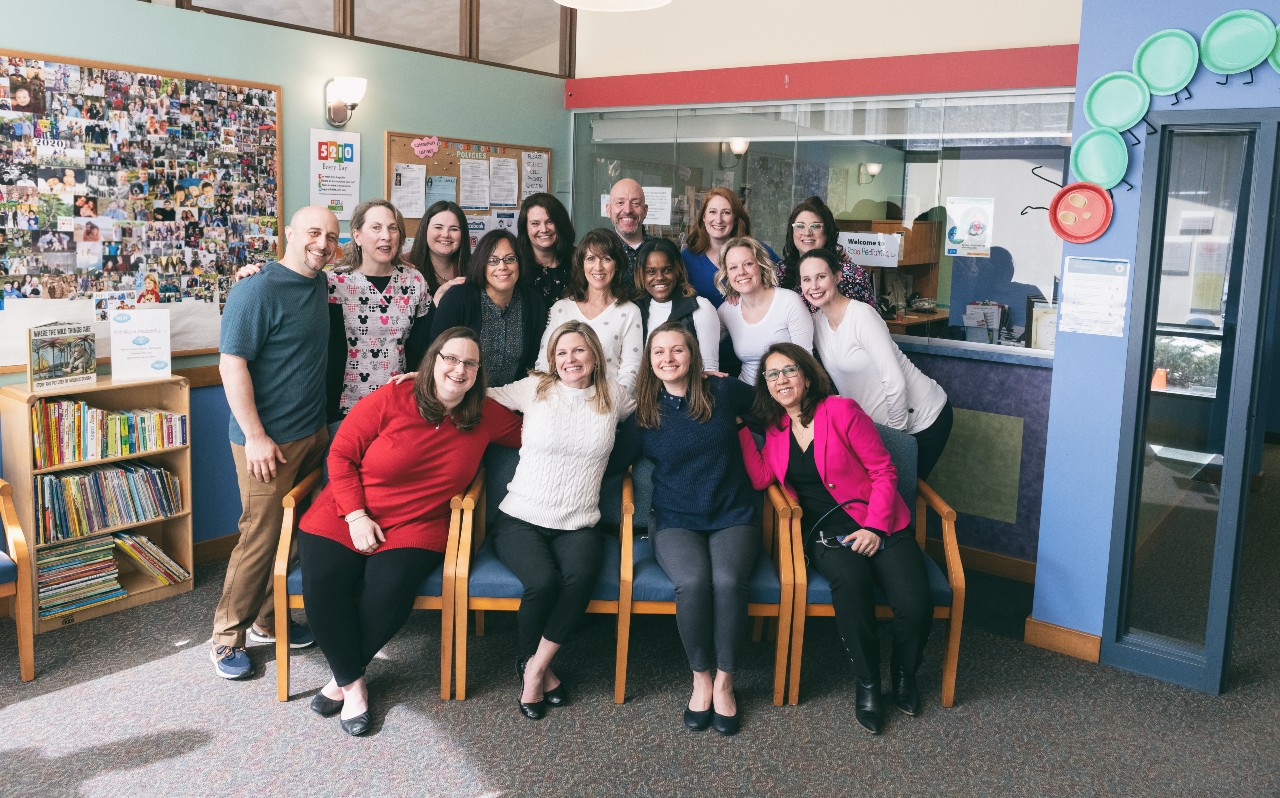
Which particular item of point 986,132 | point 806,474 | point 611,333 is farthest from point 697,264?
point 986,132

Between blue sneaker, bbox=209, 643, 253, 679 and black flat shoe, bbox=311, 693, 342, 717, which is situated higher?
blue sneaker, bbox=209, 643, 253, 679

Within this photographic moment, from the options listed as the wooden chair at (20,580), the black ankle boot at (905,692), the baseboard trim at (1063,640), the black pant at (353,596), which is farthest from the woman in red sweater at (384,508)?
the baseboard trim at (1063,640)

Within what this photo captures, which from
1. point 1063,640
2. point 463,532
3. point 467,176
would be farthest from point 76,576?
point 1063,640

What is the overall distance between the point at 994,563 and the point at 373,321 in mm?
3039

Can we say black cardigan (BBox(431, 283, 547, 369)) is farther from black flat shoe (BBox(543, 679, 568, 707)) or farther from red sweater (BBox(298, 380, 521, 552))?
black flat shoe (BBox(543, 679, 568, 707))

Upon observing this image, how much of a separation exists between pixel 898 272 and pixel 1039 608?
1746mm

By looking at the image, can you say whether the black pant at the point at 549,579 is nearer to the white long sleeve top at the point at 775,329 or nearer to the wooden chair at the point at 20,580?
the white long sleeve top at the point at 775,329

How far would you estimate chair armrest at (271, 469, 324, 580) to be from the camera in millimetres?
3279

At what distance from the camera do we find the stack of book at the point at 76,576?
388 centimetres

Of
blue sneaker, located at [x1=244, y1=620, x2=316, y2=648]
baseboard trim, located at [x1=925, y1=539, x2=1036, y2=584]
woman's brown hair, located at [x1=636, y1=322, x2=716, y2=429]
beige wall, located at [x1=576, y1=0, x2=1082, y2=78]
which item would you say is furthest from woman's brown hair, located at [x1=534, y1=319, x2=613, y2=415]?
beige wall, located at [x1=576, y1=0, x2=1082, y2=78]

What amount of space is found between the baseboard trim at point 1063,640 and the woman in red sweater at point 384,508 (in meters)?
2.24

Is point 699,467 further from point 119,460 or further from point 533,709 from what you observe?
point 119,460

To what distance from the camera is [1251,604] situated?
455 centimetres

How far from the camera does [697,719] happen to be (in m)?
3.28
